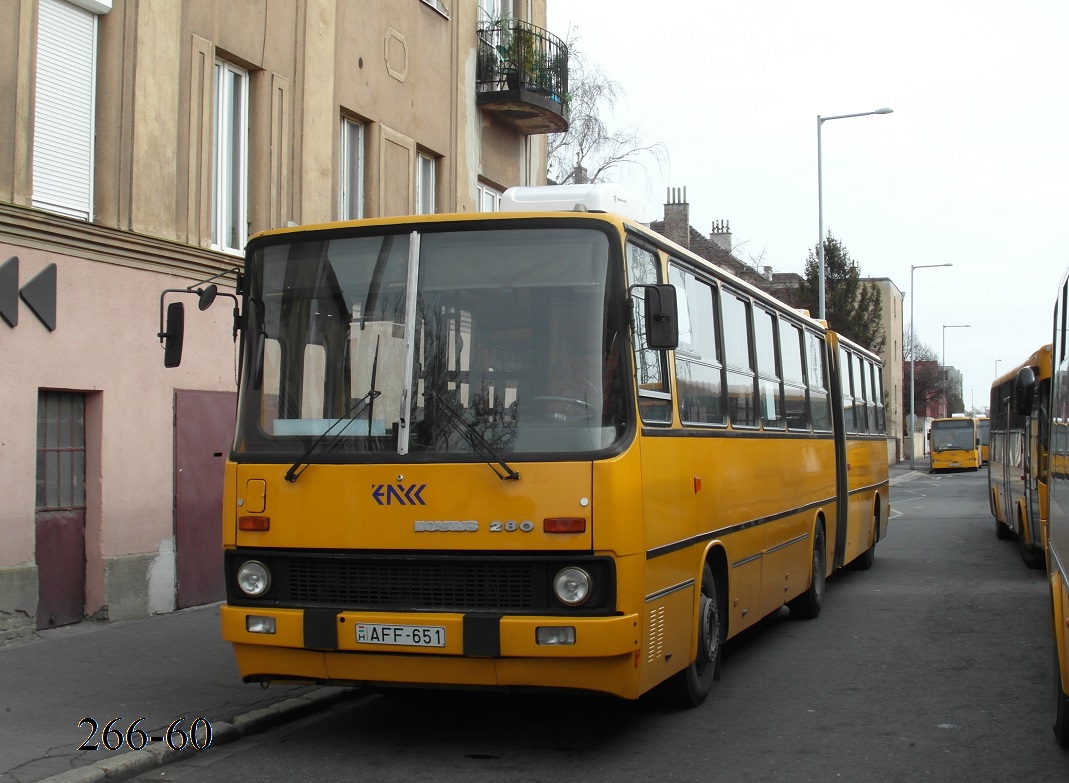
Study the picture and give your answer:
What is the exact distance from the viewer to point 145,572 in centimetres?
1191

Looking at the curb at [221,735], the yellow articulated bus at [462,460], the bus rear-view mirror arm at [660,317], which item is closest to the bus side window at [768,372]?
the yellow articulated bus at [462,460]

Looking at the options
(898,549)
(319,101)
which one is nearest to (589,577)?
(319,101)

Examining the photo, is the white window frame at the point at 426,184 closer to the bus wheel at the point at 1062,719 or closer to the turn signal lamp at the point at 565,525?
the turn signal lamp at the point at 565,525

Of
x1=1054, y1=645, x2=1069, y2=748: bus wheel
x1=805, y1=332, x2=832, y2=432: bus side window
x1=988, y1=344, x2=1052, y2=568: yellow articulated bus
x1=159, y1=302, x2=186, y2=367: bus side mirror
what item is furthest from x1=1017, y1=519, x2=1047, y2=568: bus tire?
x1=159, y1=302, x2=186, y2=367: bus side mirror

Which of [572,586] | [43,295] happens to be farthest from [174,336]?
[43,295]

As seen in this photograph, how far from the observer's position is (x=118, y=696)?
327 inches

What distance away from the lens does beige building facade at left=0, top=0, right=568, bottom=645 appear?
10656 mm

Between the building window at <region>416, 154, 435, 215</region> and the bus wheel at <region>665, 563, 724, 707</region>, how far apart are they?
11.3m

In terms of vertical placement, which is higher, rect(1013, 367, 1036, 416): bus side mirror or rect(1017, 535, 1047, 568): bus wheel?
rect(1013, 367, 1036, 416): bus side mirror

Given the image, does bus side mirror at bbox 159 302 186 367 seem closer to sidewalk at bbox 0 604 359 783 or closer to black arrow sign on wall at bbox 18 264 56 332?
sidewalk at bbox 0 604 359 783

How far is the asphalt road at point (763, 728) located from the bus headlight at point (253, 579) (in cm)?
93

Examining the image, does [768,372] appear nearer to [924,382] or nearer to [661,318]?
[661,318]

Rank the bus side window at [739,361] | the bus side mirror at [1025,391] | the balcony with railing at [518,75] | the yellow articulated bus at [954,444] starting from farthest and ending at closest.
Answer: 1. the yellow articulated bus at [954,444]
2. the balcony with railing at [518,75]
3. the bus side mirror at [1025,391]
4. the bus side window at [739,361]

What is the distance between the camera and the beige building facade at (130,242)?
1066 cm
